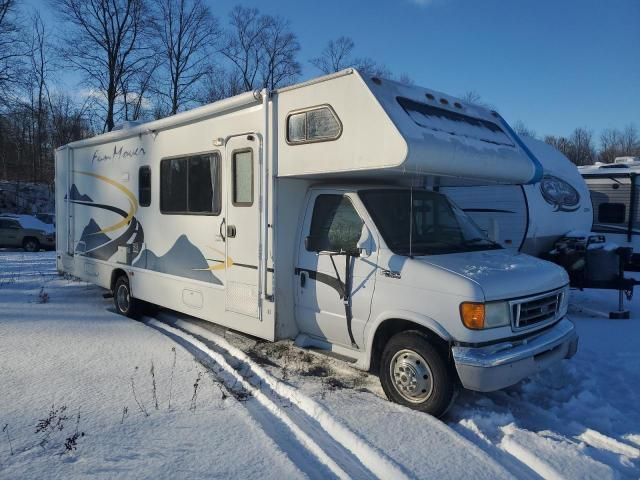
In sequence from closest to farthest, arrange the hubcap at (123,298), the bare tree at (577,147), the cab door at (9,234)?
the hubcap at (123,298), the cab door at (9,234), the bare tree at (577,147)

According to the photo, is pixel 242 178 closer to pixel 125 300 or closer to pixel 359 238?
pixel 359 238

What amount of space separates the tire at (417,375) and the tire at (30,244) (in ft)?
65.7

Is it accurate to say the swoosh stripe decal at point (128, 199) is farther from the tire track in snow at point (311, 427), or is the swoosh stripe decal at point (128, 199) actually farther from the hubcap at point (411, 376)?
the hubcap at point (411, 376)

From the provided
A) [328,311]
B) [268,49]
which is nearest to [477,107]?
[328,311]

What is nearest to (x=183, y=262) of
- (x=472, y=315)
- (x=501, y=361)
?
(x=472, y=315)

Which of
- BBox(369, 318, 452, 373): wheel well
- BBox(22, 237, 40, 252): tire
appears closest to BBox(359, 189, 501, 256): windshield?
BBox(369, 318, 452, 373): wheel well

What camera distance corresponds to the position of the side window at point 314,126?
488 cm

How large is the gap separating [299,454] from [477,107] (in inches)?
165

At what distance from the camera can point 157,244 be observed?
7.38m

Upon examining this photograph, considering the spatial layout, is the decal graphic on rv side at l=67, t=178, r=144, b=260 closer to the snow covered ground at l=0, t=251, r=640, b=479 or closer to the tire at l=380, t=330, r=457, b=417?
the snow covered ground at l=0, t=251, r=640, b=479

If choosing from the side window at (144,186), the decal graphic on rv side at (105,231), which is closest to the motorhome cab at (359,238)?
the side window at (144,186)

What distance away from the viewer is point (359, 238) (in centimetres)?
492

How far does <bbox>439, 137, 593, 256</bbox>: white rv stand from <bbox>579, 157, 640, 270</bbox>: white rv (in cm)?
329

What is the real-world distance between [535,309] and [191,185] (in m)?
4.31
